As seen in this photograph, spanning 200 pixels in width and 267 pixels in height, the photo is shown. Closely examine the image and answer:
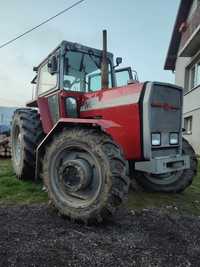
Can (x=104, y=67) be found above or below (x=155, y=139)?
above

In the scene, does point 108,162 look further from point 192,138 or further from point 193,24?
point 193,24

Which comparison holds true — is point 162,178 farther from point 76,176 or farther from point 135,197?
point 76,176

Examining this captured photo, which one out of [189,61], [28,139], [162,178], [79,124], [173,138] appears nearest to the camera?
[79,124]

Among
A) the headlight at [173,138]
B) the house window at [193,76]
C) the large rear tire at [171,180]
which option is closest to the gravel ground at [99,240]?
the headlight at [173,138]

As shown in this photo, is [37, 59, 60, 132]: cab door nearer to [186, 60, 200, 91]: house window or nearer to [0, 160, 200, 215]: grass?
[0, 160, 200, 215]: grass

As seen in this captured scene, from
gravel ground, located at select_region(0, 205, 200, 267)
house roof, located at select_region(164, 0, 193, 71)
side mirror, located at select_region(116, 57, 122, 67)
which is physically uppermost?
house roof, located at select_region(164, 0, 193, 71)

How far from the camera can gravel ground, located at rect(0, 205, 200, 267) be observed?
2676 millimetres

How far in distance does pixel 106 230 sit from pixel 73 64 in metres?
3.12

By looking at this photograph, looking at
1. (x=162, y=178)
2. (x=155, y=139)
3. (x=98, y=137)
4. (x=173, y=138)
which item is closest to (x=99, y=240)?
(x=98, y=137)

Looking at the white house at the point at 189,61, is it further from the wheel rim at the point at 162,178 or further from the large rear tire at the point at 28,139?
the large rear tire at the point at 28,139

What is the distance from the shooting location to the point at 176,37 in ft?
60.2

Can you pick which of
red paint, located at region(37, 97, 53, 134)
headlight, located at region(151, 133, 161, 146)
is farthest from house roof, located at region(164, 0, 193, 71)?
headlight, located at region(151, 133, 161, 146)

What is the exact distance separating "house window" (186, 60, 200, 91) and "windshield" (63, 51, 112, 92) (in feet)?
33.3

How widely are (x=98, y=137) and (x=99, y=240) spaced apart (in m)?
1.25
